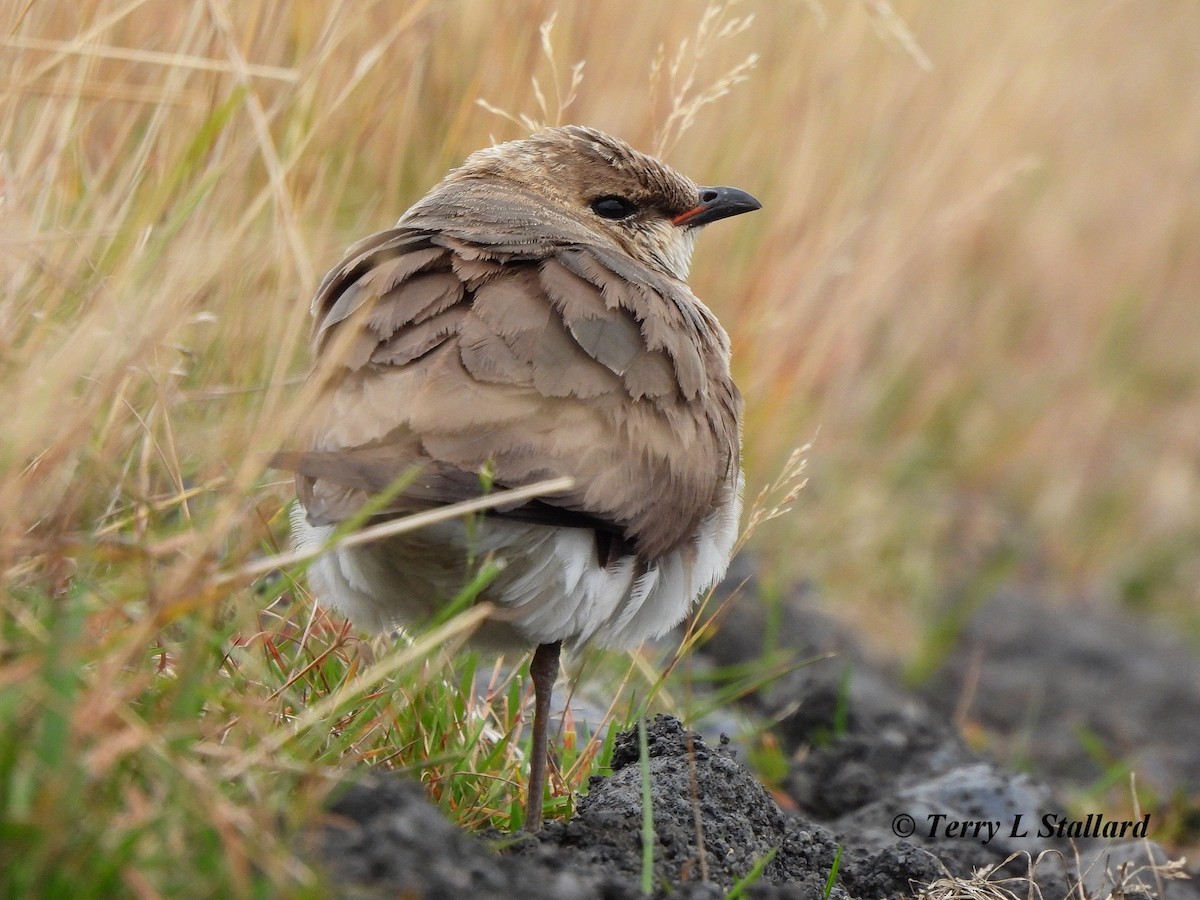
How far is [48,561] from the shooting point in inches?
87.2

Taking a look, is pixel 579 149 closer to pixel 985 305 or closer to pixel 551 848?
pixel 551 848

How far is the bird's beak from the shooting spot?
3.86 m

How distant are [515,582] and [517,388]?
Result: 14.7 inches

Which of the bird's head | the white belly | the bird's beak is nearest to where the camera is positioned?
the white belly

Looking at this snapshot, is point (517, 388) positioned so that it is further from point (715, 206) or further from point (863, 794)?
point (863, 794)

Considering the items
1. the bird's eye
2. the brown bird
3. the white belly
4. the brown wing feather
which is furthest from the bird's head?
the white belly

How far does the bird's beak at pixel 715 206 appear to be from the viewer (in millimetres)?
3855

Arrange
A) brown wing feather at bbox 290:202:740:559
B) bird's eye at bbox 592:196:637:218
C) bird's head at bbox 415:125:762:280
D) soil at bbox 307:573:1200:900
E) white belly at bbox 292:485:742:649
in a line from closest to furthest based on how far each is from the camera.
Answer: soil at bbox 307:573:1200:900 → brown wing feather at bbox 290:202:740:559 → white belly at bbox 292:485:742:649 → bird's head at bbox 415:125:762:280 → bird's eye at bbox 592:196:637:218

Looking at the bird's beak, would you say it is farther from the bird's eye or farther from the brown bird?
the brown bird

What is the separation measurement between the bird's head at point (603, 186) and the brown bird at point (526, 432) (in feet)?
1.30

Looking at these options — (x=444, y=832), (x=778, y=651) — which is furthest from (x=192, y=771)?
(x=778, y=651)

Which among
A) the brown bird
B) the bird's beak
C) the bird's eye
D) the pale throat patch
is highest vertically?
the bird's beak

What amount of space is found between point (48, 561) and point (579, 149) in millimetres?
1936

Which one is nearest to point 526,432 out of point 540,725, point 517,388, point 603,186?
point 517,388
